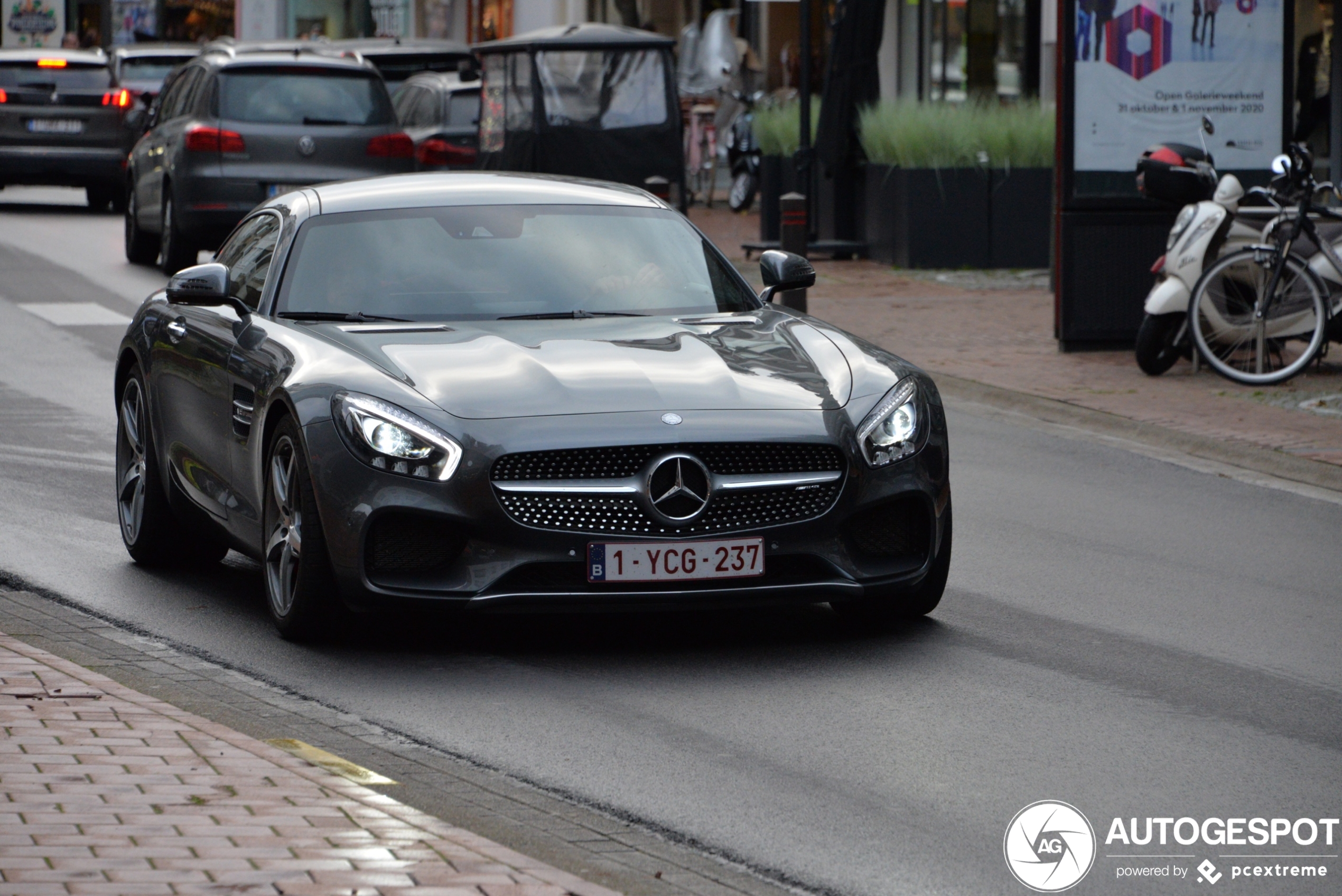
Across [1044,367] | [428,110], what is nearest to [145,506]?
[1044,367]

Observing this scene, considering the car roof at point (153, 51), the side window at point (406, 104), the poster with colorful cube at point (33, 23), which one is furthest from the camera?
the poster with colorful cube at point (33, 23)

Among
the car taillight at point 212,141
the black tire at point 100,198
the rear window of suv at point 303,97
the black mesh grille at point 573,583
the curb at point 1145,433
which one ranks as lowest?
the curb at point 1145,433

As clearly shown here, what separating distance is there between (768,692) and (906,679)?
0.43 m

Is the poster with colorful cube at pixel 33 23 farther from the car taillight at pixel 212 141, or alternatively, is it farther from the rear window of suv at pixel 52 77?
the car taillight at pixel 212 141

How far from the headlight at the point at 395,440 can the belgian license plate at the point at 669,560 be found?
486 mm

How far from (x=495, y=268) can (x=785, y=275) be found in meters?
1.03

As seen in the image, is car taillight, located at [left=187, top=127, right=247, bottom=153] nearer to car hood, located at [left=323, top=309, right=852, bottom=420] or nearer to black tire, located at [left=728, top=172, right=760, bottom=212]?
black tire, located at [left=728, top=172, right=760, bottom=212]

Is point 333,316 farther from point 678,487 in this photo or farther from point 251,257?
point 678,487

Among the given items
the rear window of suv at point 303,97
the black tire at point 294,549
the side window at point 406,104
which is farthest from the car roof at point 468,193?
the side window at point 406,104

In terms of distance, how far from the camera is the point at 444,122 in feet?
78.7

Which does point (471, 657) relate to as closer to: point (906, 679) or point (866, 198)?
point (906, 679)

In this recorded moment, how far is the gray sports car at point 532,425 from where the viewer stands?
6652 millimetres

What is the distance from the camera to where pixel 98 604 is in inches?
308

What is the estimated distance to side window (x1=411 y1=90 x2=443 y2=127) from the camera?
24.2m
